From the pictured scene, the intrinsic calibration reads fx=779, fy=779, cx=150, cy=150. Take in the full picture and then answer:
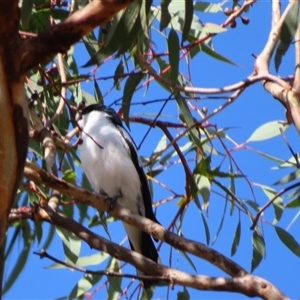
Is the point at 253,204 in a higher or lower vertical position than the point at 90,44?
lower

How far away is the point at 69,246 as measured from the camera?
7.09ft

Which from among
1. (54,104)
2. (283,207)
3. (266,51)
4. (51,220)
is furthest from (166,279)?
(54,104)

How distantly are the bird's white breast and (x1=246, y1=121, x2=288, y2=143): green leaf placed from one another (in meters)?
0.50

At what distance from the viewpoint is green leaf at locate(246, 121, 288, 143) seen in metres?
2.26

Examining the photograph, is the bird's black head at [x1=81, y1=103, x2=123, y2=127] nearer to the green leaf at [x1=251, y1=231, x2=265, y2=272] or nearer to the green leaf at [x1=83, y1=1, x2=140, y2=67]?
the green leaf at [x1=251, y1=231, x2=265, y2=272]

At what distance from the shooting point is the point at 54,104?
2.29 m

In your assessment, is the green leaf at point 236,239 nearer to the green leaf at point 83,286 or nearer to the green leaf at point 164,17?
the green leaf at point 83,286

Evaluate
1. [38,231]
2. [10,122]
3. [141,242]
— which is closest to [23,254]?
[38,231]

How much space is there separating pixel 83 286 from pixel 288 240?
0.63 metres

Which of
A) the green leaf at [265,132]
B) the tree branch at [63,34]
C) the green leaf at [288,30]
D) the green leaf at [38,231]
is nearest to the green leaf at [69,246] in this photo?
the green leaf at [38,231]

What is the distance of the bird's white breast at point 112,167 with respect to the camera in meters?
2.60

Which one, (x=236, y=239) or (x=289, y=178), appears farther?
(x=236, y=239)

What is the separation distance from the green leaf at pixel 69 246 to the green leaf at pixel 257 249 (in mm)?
489

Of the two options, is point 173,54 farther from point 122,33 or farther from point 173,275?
point 173,275
